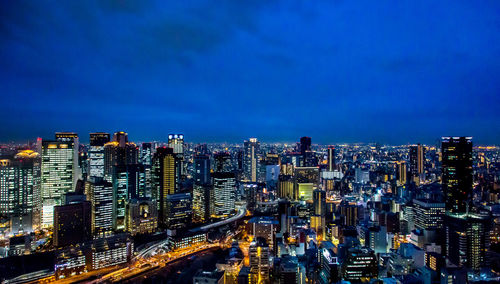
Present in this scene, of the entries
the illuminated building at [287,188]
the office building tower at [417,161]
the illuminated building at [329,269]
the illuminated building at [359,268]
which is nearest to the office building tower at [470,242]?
the illuminated building at [359,268]

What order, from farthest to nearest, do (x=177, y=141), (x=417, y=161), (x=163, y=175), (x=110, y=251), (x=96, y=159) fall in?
(x=177, y=141) → (x=417, y=161) → (x=96, y=159) → (x=163, y=175) → (x=110, y=251)

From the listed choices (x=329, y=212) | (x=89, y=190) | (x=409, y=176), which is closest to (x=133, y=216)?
(x=89, y=190)

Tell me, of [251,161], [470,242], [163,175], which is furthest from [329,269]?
[251,161]

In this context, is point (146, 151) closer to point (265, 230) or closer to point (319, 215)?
point (265, 230)

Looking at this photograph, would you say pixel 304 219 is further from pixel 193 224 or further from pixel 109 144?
pixel 109 144

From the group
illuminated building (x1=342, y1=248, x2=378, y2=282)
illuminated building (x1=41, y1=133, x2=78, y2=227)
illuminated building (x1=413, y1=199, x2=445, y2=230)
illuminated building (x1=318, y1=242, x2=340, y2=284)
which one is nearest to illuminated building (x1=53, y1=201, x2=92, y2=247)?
illuminated building (x1=41, y1=133, x2=78, y2=227)

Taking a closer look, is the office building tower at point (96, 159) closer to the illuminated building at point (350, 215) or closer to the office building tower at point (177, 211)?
the office building tower at point (177, 211)
